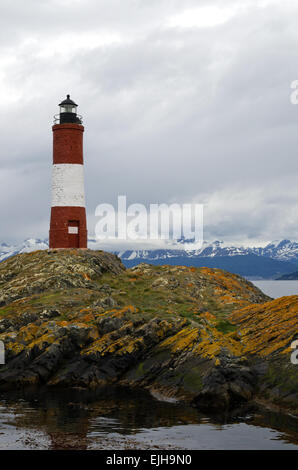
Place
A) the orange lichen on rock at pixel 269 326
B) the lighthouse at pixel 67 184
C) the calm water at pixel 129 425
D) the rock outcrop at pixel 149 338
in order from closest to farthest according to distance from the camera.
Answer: the calm water at pixel 129 425 → the rock outcrop at pixel 149 338 → the orange lichen on rock at pixel 269 326 → the lighthouse at pixel 67 184

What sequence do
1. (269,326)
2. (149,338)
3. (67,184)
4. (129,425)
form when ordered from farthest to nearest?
(67,184) → (149,338) → (269,326) → (129,425)

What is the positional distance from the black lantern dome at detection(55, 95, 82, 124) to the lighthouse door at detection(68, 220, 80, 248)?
9336 mm

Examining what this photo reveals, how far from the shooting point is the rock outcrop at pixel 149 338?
2466 centimetres

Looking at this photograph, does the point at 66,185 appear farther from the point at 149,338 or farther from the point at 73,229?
the point at 149,338

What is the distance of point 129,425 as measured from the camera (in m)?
21.2

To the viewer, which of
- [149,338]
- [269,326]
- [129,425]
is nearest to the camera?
[129,425]

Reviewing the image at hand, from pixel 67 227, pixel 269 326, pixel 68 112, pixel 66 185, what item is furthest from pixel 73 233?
pixel 269 326

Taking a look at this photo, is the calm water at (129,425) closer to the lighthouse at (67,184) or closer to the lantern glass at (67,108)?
the lighthouse at (67,184)

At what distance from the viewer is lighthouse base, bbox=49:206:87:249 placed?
49906mm

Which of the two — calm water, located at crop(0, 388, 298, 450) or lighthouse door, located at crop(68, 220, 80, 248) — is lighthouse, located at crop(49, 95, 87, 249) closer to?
lighthouse door, located at crop(68, 220, 80, 248)

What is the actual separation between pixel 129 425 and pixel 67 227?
3053cm

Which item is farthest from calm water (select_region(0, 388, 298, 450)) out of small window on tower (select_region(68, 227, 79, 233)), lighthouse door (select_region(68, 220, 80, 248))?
small window on tower (select_region(68, 227, 79, 233))

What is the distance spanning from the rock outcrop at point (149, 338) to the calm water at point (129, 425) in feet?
5.23

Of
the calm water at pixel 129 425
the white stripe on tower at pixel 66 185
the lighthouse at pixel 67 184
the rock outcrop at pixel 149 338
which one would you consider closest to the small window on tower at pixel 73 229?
the lighthouse at pixel 67 184
